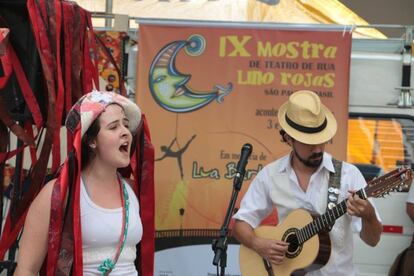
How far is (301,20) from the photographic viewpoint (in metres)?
5.12

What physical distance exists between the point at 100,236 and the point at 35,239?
0.23 metres

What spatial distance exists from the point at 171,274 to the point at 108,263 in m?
2.39

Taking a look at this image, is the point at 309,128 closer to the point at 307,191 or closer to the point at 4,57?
the point at 307,191

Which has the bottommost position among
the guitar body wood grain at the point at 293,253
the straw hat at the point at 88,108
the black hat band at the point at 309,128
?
the guitar body wood grain at the point at 293,253

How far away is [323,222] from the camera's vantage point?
3.14 metres

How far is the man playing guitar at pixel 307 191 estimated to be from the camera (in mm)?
3131

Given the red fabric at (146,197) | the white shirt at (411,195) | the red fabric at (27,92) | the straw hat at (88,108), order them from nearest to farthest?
the straw hat at (88,108) < the red fabric at (146,197) < the red fabric at (27,92) < the white shirt at (411,195)

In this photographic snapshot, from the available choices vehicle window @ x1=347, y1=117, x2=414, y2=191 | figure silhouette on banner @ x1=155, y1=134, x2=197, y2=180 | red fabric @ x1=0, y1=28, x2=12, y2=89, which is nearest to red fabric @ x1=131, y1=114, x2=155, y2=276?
red fabric @ x1=0, y1=28, x2=12, y2=89

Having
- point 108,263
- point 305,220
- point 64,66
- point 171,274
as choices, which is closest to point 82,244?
point 108,263

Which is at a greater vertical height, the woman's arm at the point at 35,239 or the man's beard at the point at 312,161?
the man's beard at the point at 312,161

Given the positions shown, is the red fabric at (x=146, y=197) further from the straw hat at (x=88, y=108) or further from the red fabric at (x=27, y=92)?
the red fabric at (x=27, y=92)

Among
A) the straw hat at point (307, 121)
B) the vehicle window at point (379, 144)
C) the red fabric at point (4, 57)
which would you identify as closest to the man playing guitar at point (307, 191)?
the straw hat at point (307, 121)

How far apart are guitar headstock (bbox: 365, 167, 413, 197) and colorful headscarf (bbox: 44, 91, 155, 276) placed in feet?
3.66

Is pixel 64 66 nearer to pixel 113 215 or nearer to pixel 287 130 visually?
pixel 113 215
